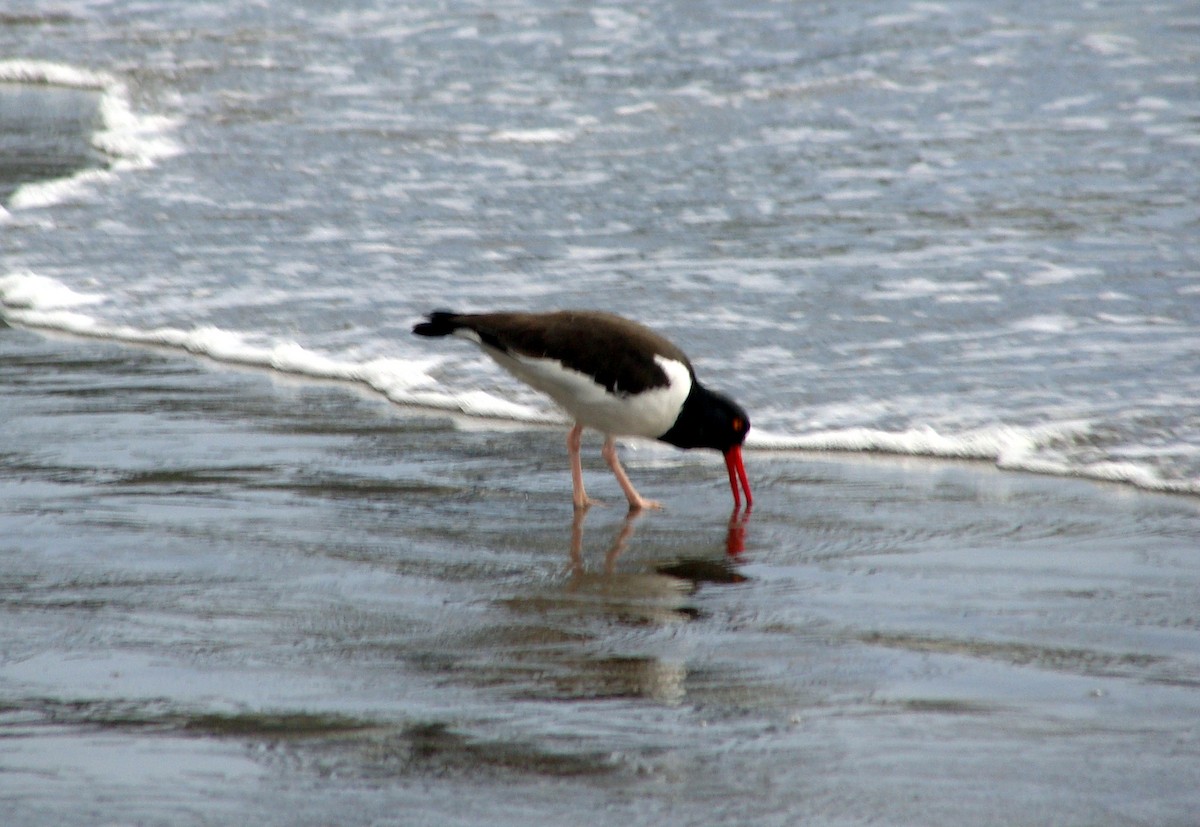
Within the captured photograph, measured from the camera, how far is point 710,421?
650cm

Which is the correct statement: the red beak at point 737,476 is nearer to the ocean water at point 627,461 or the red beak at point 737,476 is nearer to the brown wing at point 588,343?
the ocean water at point 627,461

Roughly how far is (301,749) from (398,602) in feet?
3.99

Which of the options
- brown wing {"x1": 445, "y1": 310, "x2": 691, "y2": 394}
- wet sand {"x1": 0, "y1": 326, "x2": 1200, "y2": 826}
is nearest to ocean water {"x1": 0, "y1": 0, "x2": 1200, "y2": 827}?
wet sand {"x1": 0, "y1": 326, "x2": 1200, "y2": 826}

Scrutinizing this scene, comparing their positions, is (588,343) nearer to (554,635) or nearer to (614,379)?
(614,379)

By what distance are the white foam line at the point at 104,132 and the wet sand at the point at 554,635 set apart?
5442 millimetres

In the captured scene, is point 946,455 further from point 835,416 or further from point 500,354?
point 500,354

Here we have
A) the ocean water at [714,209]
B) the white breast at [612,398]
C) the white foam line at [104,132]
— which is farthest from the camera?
the white foam line at [104,132]

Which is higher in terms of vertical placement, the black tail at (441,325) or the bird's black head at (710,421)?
the black tail at (441,325)

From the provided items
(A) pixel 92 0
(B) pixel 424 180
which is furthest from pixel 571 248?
(A) pixel 92 0

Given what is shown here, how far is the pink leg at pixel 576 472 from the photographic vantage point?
6.43 meters

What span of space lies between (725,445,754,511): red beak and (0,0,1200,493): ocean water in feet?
2.32

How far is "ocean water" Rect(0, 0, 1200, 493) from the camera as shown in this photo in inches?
313

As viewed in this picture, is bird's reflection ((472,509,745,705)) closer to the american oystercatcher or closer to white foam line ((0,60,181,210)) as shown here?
the american oystercatcher

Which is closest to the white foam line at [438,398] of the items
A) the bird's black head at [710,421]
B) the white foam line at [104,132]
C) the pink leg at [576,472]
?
the bird's black head at [710,421]
